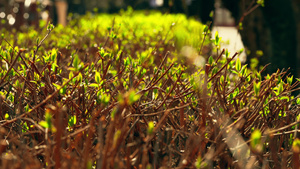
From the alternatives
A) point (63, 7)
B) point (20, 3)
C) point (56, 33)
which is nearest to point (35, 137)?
point (56, 33)

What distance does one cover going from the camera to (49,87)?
2424 millimetres

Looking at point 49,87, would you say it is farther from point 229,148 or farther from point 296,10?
point 296,10

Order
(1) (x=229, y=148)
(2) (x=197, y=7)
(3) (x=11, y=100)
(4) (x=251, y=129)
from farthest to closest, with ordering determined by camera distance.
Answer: (2) (x=197, y=7)
(3) (x=11, y=100)
(4) (x=251, y=129)
(1) (x=229, y=148)

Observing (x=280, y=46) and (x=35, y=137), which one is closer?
(x=35, y=137)

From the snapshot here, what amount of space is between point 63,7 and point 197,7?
46.5ft

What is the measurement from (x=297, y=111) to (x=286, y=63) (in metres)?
4.81

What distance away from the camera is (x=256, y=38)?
7.37m

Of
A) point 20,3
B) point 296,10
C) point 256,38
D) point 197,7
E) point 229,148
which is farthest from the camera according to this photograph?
point 20,3

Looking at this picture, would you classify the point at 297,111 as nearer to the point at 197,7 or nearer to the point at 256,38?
the point at 256,38

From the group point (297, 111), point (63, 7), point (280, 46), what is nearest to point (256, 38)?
point (280, 46)

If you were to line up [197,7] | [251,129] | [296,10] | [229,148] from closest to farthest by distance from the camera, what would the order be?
[229,148] < [251,129] < [296,10] < [197,7]

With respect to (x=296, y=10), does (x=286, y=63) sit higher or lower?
lower

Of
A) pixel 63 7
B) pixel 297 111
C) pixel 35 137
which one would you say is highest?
pixel 297 111

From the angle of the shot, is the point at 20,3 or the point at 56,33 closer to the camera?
the point at 56,33
